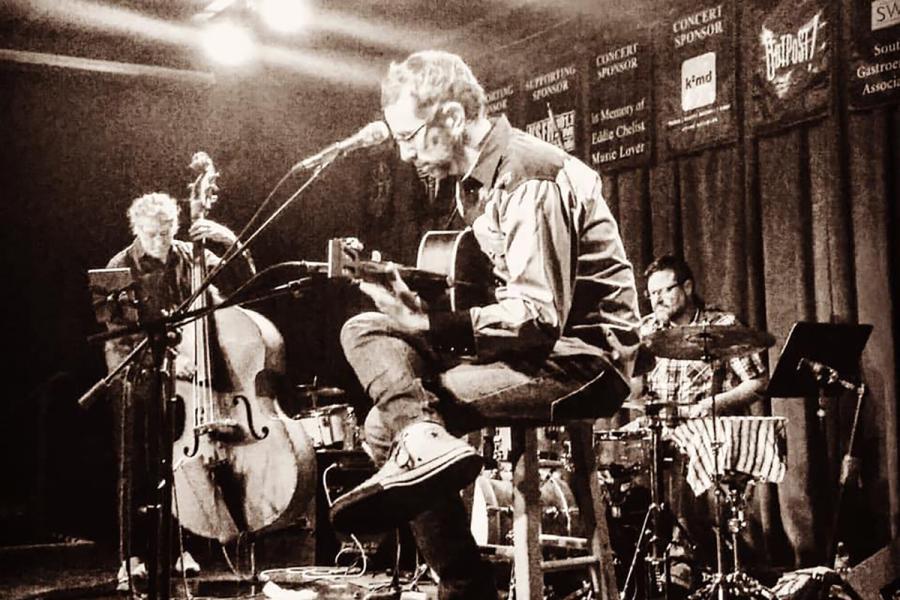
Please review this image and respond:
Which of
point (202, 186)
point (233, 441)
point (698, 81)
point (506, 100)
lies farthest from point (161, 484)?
point (506, 100)

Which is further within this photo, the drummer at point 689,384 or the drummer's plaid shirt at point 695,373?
the drummer's plaid shirt at point 695,373

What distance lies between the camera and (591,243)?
2.60 metres

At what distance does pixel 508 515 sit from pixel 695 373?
1351 mm

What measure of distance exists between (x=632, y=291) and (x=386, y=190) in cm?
579

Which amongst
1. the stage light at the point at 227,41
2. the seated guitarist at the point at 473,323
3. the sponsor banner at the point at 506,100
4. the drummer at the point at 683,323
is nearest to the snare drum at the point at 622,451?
the drummer at the point at 683,323

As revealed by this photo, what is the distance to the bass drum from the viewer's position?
4836 millimetres

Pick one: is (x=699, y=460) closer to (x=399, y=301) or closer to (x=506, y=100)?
(x=399, y=301)

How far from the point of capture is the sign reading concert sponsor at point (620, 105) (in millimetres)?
6141

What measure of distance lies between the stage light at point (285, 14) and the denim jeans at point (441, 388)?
16.6ft

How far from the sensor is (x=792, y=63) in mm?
5227

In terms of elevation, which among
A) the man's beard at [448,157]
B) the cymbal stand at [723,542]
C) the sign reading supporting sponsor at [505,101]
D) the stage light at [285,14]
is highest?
the stage light at [285,14]

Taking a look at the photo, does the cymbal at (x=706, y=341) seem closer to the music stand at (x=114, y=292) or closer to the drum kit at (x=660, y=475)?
the drum kit at (x=660, y=475)

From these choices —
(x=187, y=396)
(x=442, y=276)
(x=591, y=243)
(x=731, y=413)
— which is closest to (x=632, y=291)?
(x=591, y=243)

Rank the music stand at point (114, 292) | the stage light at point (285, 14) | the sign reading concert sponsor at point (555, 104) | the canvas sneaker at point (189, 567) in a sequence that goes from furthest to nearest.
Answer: the stage light at point (285, 14)
the sign reading concert sponsor at point (555, 104)
the canvas sneaker at point (189, 567)
the music stand at point (114, 292)
